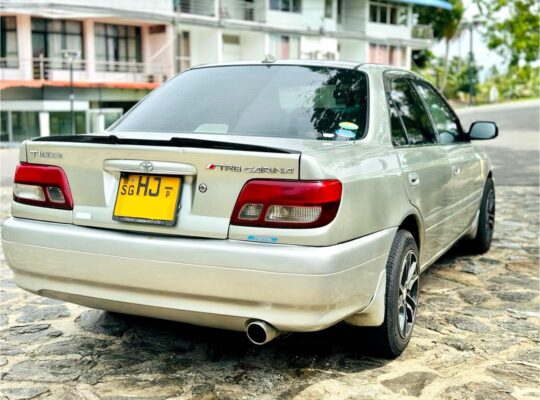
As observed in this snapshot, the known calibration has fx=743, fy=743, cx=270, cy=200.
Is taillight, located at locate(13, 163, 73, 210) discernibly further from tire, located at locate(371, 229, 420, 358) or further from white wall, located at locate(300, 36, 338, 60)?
white wall, located at locate(300, 36, 338, 60)

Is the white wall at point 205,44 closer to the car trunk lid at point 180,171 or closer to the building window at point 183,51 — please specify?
the building window at point 183,51

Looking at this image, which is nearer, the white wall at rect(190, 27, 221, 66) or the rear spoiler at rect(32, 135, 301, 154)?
the rear spoiler at rect(32, 135, 301, 154)

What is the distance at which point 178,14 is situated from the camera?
3281cm

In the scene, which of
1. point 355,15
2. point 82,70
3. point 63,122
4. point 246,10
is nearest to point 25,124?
point 63,122

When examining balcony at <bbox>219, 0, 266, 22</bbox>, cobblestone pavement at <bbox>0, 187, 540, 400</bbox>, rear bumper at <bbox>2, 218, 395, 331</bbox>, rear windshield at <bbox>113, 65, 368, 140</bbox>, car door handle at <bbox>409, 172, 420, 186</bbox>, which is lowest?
cobblestone pavement at <bbox>0, 187, 540, 400</bbox>

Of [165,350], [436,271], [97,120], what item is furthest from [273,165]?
[97,120]

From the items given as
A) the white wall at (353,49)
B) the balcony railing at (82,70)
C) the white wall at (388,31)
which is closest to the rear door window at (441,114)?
the balcony railing at (82,70)

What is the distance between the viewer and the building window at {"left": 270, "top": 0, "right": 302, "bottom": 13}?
3900 cm

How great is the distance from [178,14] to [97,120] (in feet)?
31.0

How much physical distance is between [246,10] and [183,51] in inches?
213

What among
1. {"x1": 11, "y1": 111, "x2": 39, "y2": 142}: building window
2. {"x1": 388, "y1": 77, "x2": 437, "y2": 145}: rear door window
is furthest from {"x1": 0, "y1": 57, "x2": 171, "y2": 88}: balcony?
{"x1": 388, "y1": 77, "x2": 437, "y2": 145}: rear door window

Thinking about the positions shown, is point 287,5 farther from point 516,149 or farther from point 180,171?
point 180,171

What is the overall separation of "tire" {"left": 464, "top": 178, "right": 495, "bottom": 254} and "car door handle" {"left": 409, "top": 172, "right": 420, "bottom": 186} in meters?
2.27

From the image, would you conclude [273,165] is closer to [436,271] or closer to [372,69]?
[372,69]
